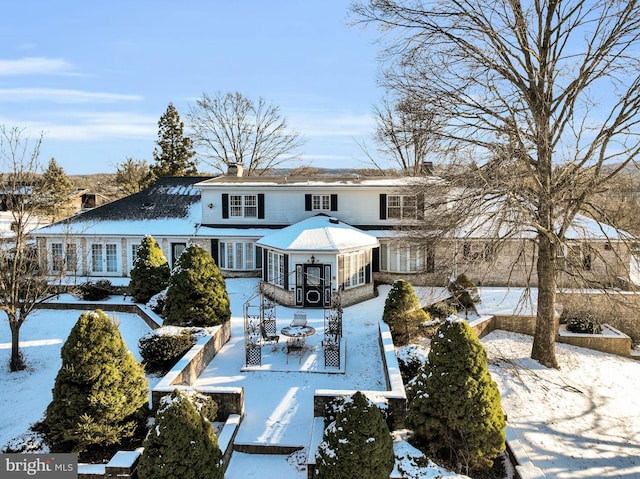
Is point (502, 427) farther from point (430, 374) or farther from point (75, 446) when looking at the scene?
point (75, 446)

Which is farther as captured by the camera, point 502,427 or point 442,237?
point 442,237

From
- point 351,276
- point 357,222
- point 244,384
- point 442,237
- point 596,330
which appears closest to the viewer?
point 244,384

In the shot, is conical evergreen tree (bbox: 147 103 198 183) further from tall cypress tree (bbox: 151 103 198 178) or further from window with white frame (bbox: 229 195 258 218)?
window with white frame (bbox: 229 195 258 218)

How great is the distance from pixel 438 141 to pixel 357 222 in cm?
916

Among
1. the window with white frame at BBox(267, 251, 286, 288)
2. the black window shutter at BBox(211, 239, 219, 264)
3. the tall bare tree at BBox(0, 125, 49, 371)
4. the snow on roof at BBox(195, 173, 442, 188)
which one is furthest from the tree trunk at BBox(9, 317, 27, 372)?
the snow on roof at BBox(195, 173, 442, 188)

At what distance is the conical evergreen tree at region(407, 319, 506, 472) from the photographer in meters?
8.05

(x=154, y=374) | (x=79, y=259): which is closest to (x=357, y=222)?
(x=154, y=374)

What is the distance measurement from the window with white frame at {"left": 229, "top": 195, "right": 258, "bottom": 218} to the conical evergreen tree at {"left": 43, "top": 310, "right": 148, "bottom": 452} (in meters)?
14.5

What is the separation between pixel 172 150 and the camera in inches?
1437

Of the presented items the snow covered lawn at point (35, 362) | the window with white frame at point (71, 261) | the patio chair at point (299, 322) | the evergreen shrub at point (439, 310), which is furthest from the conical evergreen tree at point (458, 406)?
the window with white frame at point (71, 261)

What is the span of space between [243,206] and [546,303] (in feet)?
49.7

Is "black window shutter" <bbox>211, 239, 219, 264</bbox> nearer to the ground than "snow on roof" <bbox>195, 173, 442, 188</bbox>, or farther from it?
nearer to the ground

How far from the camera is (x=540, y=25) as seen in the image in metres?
12.8

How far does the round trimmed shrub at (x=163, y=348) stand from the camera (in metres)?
12.0
